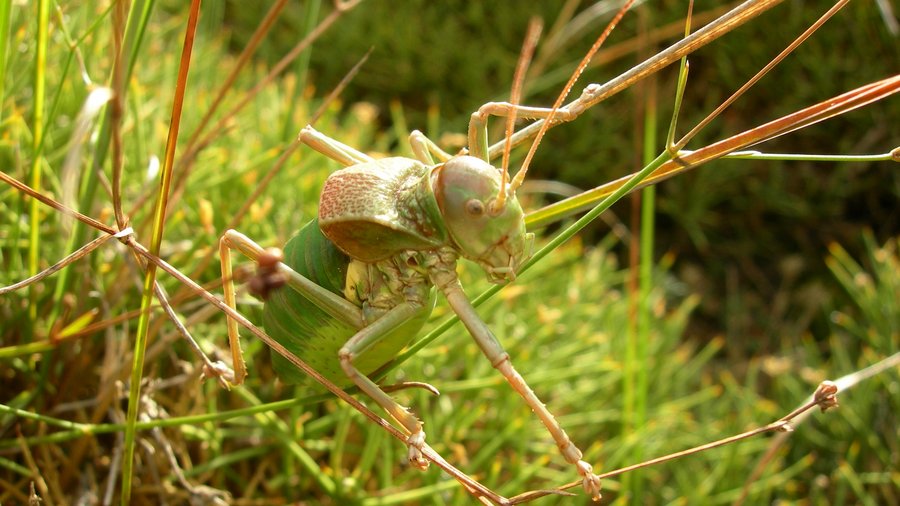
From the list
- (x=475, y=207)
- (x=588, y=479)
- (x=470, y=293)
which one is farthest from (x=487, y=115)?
(x=470, y=293)

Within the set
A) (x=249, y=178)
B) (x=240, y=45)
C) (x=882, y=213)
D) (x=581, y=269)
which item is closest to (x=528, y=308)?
→ (x=581, y=269)

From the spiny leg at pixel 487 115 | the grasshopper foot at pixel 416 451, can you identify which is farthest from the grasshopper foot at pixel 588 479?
the spiny leg at pixel 487 115

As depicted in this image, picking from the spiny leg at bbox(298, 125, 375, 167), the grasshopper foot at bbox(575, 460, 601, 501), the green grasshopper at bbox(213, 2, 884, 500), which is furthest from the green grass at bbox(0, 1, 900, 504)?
the grasshopper foot at bbox(575, 460, 601, 501)

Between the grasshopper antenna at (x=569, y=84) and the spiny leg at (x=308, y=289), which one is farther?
the spiny leg at (x=308, y=289)

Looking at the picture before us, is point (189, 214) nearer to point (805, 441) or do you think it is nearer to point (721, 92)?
point (805, 441)

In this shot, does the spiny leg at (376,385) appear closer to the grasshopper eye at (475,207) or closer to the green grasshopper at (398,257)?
the green grasshopper at (398,257)

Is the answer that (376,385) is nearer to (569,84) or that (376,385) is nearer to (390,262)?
(390,262)

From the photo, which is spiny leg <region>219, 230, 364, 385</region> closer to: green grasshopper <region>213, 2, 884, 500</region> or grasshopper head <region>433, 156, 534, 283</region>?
green grasshopper <region>213, 2, 884, 500</region>
